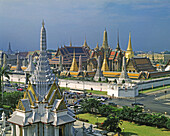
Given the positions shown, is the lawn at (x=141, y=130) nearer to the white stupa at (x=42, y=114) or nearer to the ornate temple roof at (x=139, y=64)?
the white stupa at (x=42, y=114)

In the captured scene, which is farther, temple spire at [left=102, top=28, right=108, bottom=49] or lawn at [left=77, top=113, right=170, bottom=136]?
temple spire at [left=102, top=28, right=108, bottom=49]

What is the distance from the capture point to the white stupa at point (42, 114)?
2244 cm

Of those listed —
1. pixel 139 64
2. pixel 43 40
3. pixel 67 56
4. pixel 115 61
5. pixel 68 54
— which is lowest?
pixel 139 64

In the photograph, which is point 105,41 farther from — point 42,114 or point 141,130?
point 42,114

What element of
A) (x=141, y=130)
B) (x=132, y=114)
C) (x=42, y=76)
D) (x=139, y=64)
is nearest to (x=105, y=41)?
(x=139, y=64)

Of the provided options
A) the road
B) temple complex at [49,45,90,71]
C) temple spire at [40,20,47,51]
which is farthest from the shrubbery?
temple complex at [49,45,90,71]

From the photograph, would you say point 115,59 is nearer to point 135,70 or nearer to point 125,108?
point 135,70

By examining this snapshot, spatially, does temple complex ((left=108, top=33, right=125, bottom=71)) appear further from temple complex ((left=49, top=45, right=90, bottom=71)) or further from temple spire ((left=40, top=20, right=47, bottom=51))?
temple spire ((left=40, top=20, right=47, bottom=51))

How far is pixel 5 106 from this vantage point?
38.4 metres

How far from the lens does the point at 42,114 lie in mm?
23141

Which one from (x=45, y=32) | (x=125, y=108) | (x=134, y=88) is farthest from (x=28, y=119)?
(x=134, y=88)

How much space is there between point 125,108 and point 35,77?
14898mm

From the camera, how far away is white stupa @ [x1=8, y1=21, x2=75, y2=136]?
2244 cm

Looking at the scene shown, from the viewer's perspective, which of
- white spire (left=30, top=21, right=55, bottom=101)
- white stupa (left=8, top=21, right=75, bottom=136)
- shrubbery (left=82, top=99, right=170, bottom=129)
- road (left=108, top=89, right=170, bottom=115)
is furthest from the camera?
road (left=108, top=89, right=170, bottom=115)
